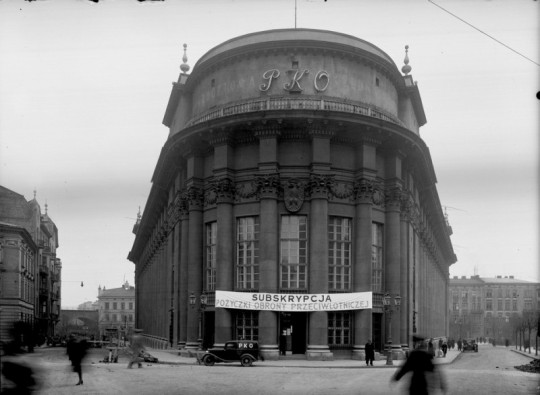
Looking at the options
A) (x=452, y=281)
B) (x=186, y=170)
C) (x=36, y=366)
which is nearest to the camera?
(x=36, y=366)

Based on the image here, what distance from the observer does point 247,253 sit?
41844 mm

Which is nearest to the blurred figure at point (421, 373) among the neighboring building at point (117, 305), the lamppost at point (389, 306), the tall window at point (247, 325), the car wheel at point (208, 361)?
the car wheel at point (208, 361)

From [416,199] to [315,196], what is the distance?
15589 mm

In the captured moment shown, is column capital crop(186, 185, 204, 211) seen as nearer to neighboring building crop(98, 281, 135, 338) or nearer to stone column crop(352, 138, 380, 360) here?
stone column crop(352, 138, 380, 360)

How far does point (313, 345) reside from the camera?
3950cm

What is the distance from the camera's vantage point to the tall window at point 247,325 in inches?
1617

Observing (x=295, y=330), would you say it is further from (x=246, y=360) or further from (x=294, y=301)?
(x=246, y=360)

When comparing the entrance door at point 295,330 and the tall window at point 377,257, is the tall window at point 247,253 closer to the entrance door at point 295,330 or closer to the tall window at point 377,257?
the entrance door at point 295,330

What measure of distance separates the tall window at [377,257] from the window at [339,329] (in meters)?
2.77

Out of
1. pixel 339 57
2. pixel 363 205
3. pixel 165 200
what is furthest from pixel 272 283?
pixel 165 200

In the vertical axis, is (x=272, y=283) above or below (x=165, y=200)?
below

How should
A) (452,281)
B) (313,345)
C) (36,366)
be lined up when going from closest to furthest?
(36,366) < (313,345) < (452,281)

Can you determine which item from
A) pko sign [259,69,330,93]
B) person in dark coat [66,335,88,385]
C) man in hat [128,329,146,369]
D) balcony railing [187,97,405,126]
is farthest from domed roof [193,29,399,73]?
person in dark coat [66,335,88,385]

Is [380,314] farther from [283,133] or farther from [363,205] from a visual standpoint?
[283,133]
